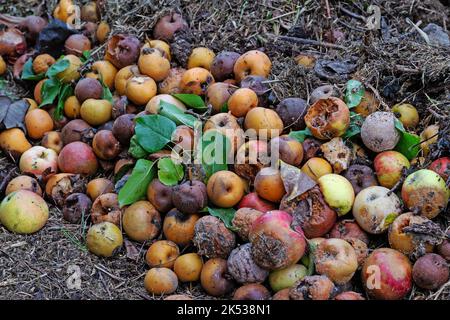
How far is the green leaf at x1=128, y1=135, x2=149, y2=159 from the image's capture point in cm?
469

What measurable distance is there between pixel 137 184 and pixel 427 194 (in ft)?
6.20

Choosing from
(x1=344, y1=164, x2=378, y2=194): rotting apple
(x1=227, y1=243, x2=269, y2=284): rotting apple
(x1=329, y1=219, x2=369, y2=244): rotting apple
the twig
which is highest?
the twig

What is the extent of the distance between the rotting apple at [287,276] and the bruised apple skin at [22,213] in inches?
67.6

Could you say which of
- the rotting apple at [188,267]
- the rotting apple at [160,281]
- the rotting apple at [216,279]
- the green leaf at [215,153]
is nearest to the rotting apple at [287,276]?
the rotting apple at [216,279]

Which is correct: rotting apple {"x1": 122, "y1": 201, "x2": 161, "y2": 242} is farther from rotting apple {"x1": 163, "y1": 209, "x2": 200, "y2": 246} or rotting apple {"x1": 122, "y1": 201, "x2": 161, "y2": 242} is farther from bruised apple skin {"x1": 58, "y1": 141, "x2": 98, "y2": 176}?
bruised apple skin {"x1": 58, "y1": 141, "x2": 98, "y2": 176}

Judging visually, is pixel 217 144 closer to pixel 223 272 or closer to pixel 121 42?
pixel 223 272

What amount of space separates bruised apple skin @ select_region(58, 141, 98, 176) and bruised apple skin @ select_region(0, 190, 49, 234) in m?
0.47

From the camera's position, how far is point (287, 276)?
3.91 meters

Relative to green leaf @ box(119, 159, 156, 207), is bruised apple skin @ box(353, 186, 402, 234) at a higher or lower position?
higher

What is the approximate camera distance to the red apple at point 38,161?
5.07m

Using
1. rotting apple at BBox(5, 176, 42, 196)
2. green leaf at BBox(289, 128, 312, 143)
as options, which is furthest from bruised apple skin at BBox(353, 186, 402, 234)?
rotting apple at BBox(5, 176, 42, 196)

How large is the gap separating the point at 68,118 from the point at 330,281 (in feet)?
9.12

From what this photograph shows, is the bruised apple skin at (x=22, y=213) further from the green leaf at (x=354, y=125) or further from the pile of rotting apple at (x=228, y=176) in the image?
the green leaf at (x=354, y=125)
